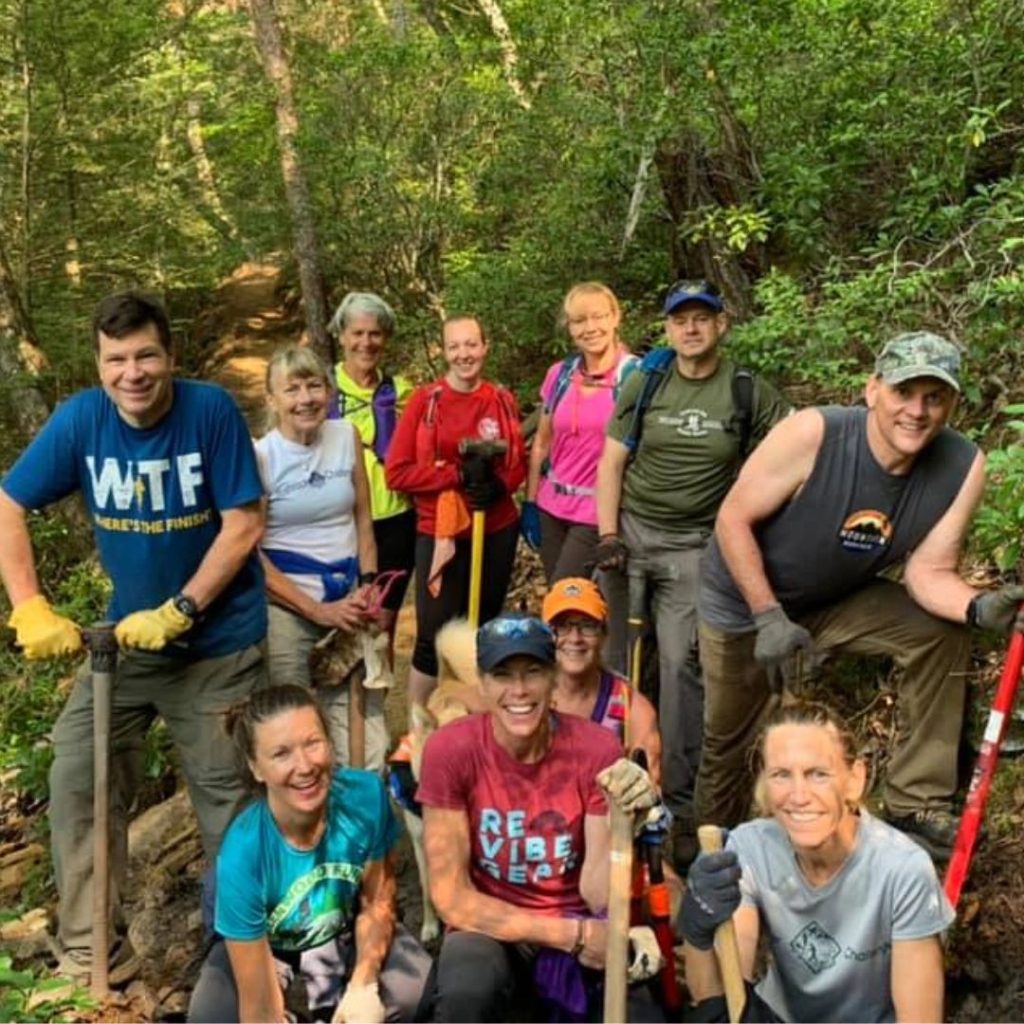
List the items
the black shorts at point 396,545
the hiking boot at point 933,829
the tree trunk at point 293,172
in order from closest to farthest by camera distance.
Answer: the hiking boot at point 933,829
the black shorts at point 396,545
the tree trunk at point 293,172

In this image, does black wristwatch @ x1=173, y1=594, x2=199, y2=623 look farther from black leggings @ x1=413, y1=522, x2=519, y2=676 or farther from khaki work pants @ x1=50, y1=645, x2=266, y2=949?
black leggings @ x1=413, y1=522, x2=519, y2=676

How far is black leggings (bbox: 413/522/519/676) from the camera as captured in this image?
5.63 metres

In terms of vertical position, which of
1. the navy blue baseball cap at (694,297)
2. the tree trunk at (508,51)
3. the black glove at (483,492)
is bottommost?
the black glove at (483,492)

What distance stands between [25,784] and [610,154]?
252 inches

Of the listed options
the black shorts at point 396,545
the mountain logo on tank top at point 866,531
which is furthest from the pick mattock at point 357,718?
the mountain logo on tank top at point 866,531

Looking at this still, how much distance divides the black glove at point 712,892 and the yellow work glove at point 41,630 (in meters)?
2.47

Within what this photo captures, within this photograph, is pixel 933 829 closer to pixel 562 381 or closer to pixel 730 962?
pixel 730 962

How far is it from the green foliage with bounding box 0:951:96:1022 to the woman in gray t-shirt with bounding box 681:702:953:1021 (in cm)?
207

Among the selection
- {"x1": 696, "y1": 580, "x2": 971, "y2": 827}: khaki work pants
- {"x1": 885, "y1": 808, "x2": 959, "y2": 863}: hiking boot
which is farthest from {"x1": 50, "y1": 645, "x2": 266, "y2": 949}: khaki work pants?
{"x1": 885, "y1": 808, "x2": 959, "y2": 863}: hiking boot

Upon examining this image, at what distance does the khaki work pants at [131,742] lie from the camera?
422 centimetres

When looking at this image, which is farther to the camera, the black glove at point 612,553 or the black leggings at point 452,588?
the black leggings at point 452,588

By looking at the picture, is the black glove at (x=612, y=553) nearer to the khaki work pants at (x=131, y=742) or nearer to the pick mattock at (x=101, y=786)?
the khaki work pants at (x=131, y=742)

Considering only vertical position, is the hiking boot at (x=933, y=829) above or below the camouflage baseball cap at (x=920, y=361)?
below

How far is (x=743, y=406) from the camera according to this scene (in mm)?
4906
